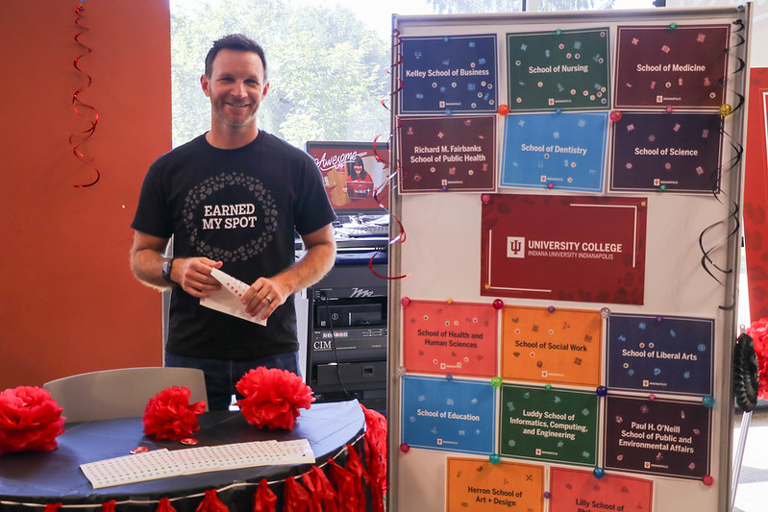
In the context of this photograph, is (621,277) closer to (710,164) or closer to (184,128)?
(710,164)

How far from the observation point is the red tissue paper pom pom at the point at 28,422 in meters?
1.42

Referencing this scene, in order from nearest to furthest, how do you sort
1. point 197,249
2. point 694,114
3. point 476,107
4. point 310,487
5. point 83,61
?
1. point 310,487
2. point 694,114
3. point 476,107
4. point 197,249
5. point 83,61

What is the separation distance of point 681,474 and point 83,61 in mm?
2879

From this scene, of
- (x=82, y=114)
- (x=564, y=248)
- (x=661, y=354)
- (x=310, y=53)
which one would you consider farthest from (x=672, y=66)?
(x=310, y=53)

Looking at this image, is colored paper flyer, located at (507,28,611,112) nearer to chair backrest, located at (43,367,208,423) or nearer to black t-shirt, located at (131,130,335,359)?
black t-shirt, located at (131,130,335,359)

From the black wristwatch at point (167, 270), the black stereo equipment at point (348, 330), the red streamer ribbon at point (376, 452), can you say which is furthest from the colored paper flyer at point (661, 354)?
the black stereo equipment at point (348, 330)

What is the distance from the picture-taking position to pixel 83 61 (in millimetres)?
2947

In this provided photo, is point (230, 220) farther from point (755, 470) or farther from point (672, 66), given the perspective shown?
point (755, 470)

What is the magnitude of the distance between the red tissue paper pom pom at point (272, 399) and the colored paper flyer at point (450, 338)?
33 cm

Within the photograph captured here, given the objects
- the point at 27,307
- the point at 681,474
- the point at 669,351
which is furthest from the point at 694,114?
the point at 27,307

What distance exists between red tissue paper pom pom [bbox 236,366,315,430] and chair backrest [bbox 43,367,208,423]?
284 millimetres

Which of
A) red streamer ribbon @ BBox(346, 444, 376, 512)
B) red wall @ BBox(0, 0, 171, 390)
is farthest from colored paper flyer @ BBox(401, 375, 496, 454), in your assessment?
red wall @ BBox(0, 0, 171, 390)

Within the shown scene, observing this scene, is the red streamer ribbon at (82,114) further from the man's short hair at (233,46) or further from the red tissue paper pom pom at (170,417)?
the red tissue paper pom pom at (170,417)

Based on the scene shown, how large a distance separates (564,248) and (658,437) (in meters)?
0.52
